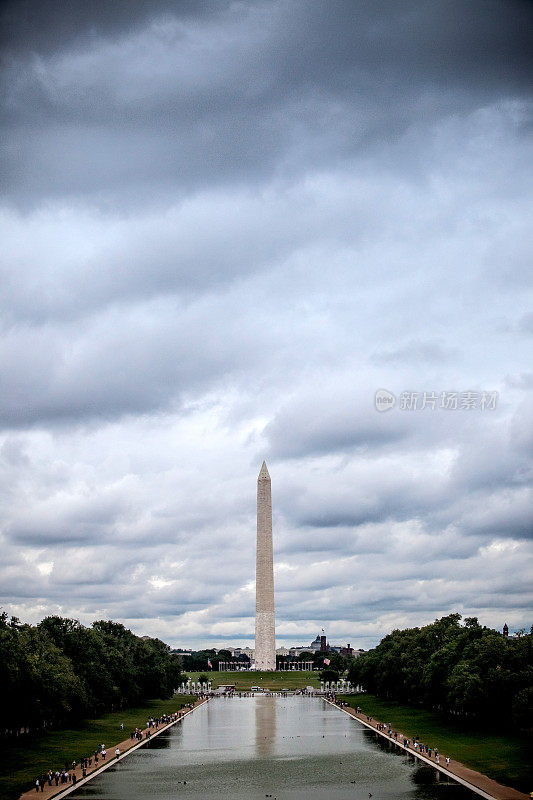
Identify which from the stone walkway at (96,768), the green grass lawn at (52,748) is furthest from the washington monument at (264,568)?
the stone walkway at (96,768)

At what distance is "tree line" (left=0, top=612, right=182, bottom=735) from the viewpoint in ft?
189

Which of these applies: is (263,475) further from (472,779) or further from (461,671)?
(472,779)

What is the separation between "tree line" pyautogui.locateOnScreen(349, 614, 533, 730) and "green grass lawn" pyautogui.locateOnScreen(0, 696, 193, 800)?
992 inches

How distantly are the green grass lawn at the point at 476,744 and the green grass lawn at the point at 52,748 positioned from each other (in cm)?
2160

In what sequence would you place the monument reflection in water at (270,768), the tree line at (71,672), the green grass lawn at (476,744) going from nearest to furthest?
the monument reflection in water at (270,768) < the green grass lawn at (476,744) < the tree line at (71,672)

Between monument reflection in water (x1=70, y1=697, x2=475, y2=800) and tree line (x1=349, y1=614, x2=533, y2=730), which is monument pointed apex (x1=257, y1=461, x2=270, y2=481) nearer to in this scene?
tree line (x1=349, y1=614, x2=533, y2=730)

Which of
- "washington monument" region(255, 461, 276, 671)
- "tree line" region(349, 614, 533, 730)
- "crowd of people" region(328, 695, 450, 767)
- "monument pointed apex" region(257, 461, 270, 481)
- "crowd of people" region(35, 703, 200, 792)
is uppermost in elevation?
"monument pointed apex" region(257, 461, 270, 481)

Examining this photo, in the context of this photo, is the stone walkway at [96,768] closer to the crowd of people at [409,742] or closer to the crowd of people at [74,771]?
the crowd of people at [74,771]

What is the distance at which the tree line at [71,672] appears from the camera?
2266 inches

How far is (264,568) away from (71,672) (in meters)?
70.3

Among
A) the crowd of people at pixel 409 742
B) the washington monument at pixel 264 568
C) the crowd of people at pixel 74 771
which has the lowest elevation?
the crowd of people at pixel 409 742

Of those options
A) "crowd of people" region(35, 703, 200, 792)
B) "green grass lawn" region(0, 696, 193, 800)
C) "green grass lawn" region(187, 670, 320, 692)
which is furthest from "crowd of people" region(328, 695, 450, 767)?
"green grass lawn" region(187, 670, 320, 692)

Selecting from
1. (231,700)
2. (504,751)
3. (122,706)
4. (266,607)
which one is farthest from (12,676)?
(266,607)

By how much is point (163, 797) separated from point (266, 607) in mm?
103253
